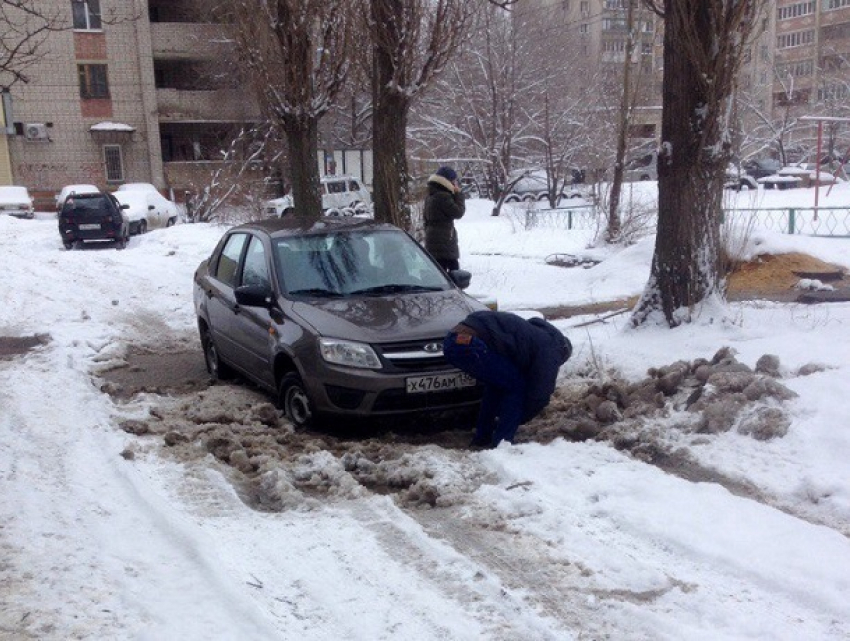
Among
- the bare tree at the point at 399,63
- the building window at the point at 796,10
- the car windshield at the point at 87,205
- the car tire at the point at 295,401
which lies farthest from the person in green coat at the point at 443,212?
the building window at the point at 796,10

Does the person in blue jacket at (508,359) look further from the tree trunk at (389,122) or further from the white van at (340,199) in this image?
the white van at (340,199)

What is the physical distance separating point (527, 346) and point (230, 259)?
3.60 m

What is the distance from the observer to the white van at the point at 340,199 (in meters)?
26.0

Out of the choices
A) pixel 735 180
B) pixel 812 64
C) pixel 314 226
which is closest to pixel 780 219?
pixel 735 180

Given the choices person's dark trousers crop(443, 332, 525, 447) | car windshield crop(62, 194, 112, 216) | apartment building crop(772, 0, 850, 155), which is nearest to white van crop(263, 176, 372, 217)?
car windshield crop(62, 194, 112, 216)

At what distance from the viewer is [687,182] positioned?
8.00 meters

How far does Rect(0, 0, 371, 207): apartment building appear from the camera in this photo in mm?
38750

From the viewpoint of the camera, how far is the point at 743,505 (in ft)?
15.6

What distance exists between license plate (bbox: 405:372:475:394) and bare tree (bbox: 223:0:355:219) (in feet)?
21.8

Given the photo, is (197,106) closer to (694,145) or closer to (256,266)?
(256,266)

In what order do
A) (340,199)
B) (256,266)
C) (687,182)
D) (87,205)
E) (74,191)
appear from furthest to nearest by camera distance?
(340,199) → (74,191) → (87,205) → (687,182) → (256,266)

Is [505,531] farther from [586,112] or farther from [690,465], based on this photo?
[586,112]

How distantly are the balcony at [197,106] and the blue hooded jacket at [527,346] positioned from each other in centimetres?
3434

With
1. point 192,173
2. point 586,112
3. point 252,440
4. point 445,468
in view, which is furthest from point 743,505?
point 192,173
